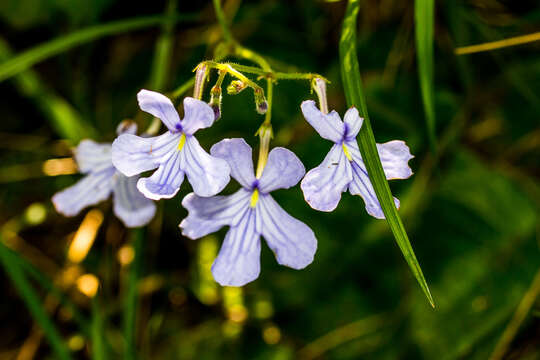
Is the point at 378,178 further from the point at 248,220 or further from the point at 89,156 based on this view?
the point at 89,156

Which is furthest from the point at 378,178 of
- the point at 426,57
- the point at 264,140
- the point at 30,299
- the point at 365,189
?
the point at 30,299

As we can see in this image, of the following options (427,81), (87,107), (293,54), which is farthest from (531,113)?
(87,107)

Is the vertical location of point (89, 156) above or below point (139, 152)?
above

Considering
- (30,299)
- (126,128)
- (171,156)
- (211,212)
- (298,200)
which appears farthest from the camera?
(298,200)

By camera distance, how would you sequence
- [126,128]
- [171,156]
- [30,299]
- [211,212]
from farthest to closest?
[30,299] → [126,128] → [211,212] → [171,156]

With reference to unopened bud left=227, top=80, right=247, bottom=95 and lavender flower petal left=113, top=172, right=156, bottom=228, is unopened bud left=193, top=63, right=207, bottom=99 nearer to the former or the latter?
unopened bud left=227, top=80, right=247, bottom=95

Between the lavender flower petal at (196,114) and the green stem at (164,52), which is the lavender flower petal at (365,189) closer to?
the lavender flower petal at (196,114)

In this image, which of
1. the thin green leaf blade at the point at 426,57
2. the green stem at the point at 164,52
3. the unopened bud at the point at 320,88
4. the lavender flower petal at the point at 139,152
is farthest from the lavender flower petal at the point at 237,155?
the green stem at the point at 164,52
